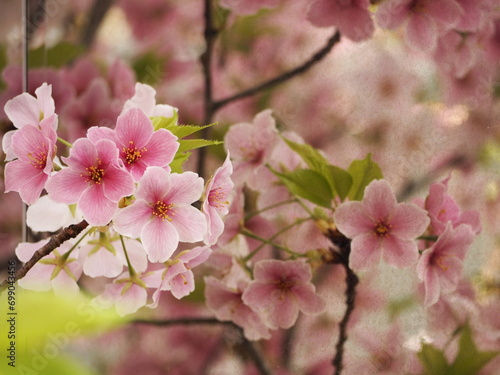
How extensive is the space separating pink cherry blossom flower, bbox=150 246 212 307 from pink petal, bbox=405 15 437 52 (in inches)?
12.6

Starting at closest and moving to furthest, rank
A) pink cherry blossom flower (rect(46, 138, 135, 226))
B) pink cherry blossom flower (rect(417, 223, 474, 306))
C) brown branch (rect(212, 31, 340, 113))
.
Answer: pink cherry blossom flower (rect(46, 138, 135, 226)) → pink cherry blossom flower (rect(417, 223, 474, 306)) → brown branch (rect(212, 31, 340, 113))

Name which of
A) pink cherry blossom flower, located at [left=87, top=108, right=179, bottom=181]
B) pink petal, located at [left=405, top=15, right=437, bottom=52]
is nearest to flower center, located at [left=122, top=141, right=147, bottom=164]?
pink cherry blossom flower, located at [left=87, top=108, right=179, bottom=181]

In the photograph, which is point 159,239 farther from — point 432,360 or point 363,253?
point 432,360

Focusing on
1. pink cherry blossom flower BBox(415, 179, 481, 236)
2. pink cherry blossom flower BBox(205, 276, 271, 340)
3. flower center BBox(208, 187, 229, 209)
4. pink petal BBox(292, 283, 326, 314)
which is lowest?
pink cherry blossom flower BBox(205, 276, 271, 340)

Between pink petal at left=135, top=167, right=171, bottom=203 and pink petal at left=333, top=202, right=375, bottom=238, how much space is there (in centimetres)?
17

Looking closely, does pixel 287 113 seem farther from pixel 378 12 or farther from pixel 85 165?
pixel 85 165

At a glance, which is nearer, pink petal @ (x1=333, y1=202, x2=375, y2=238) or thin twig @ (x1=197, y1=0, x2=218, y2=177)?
pink petal @ (x1=333, y1=202, x2=375, y2=238)

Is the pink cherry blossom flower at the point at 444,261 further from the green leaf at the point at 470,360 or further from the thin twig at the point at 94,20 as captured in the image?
the thin twig at the point at 94,20

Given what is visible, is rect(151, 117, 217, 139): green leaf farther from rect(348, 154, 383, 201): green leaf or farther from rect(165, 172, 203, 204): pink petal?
rect(348, 154, 383, 201): green leaf

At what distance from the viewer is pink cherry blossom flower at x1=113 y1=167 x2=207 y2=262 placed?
448 mm

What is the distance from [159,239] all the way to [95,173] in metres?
0.07

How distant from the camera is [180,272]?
0.49 meters

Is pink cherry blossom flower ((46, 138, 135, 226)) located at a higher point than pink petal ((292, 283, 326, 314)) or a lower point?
higher

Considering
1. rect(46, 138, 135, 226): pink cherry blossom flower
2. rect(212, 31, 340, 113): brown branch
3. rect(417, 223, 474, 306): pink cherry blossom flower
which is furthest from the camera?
rect(212, 31, 340, 113): brown branch
